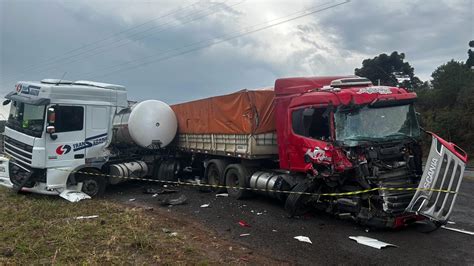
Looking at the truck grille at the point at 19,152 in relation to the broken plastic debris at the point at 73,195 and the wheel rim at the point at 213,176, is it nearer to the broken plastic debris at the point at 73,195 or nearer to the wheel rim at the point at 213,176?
the broken plastic debris at the point at 73,195

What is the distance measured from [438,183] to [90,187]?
875 cm

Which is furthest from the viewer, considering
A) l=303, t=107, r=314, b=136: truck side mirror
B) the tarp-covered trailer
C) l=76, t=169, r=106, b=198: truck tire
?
l=76, t=169, r=106, b=198: truck tire

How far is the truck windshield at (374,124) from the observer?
287 inches

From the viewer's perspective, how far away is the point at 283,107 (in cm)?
916

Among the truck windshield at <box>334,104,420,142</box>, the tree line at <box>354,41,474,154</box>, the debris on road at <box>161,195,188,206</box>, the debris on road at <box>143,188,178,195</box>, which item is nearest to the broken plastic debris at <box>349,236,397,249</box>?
the truck windshield at <box>334,104,420,142</box>

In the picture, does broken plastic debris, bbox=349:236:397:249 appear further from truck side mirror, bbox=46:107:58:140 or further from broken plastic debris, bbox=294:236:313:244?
truck side mirror, bbox=46:107:58:140

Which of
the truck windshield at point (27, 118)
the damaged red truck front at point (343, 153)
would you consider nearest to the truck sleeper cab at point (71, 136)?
the truck windshield at point (27, 118)

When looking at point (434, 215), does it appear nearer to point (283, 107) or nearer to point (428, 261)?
point (428, 261)

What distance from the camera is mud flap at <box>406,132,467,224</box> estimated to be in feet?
21.2

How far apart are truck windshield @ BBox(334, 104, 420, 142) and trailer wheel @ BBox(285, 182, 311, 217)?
4.19ft

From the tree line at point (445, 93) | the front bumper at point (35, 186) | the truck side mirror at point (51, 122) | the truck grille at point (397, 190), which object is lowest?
the front bumper at point (35, 186)

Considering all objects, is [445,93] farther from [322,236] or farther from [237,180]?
[322,236]

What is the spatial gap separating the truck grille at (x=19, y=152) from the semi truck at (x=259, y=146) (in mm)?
29

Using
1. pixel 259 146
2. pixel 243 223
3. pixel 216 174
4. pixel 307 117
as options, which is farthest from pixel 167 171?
pixel 307 117
